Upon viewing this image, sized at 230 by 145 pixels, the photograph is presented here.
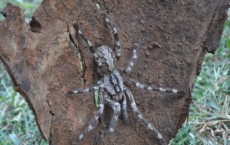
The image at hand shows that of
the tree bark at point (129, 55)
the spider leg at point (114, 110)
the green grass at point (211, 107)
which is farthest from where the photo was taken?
the green grass at point (211, 107)

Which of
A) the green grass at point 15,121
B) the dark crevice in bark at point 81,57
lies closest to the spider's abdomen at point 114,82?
the dark crevice in bark at point 81,57

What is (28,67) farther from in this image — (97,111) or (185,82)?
(185,82)

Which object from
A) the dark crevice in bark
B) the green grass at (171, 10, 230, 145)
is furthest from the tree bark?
the green grass at (171, 10, 230, 145)

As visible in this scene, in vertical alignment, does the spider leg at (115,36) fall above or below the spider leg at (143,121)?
above

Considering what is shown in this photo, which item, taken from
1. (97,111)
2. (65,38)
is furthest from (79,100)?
(65,38)

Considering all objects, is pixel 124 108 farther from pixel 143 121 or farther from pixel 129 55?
pixel 129 55

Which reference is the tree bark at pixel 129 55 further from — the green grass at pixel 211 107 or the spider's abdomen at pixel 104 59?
the green grass at pixel 211 107

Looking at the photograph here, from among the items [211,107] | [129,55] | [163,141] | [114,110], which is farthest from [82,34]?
[211,107]
